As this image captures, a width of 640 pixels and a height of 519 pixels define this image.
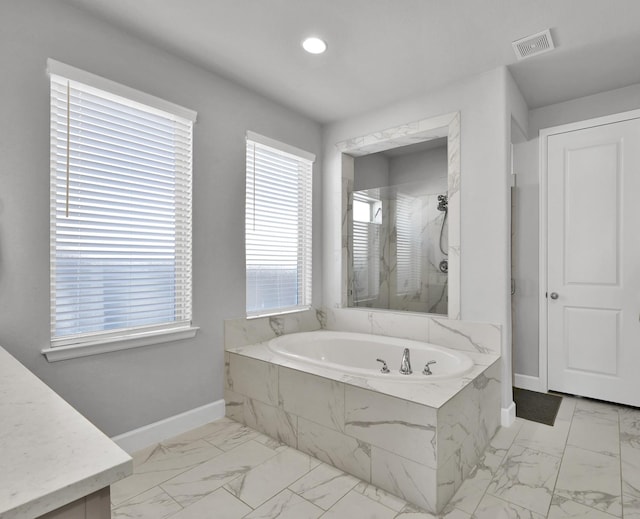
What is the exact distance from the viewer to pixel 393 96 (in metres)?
3.03

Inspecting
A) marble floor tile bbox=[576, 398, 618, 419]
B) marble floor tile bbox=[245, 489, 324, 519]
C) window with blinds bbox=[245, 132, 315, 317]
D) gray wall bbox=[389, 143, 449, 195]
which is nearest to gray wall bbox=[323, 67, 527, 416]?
marble floor tile bbox=[576, 398, 618, 419]

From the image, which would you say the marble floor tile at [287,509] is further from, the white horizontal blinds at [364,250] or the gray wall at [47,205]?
the white horizontal blinds at [364,250]

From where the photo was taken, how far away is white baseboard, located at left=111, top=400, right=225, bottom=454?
2.20m

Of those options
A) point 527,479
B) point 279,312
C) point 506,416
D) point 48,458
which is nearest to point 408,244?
point 279,312

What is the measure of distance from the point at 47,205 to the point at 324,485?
6.73ft

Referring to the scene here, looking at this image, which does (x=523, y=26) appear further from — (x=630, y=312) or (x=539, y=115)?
(x=630, y=312)

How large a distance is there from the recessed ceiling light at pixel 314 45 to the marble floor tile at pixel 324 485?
2.55 m

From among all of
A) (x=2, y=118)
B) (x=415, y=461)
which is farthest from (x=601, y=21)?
(x=2, y=118)

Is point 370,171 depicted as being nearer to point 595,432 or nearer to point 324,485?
point 595,432

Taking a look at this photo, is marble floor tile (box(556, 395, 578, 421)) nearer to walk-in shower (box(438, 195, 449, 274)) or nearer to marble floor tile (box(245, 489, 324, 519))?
walk-in shower (box(438, 195, 449, 274))

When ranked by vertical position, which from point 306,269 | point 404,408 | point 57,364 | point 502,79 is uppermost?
point 502,79

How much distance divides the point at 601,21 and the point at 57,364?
356 centimetres

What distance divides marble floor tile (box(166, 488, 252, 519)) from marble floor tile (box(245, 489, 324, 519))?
2.6 inches

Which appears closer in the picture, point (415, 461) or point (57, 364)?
point (415, 461)
